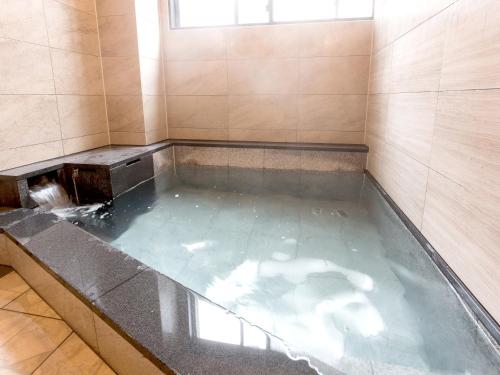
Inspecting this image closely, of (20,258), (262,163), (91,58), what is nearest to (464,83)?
(20,258)

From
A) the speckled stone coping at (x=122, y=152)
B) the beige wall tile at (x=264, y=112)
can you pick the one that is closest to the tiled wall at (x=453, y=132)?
the speckled stone coping at (x=122, y=152)

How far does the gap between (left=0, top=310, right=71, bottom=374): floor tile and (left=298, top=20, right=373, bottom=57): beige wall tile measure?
158 inches

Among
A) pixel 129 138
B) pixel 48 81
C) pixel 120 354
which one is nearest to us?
pixel 120 354

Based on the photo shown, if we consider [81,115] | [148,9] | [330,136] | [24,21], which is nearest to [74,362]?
[24,21]

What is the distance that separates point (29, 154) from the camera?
2.98m

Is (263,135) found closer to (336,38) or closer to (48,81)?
(336,38)

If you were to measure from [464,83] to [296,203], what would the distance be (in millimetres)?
1789

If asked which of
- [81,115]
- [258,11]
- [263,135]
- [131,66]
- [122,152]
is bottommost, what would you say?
[122,152]

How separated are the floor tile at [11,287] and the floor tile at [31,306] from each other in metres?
0.04

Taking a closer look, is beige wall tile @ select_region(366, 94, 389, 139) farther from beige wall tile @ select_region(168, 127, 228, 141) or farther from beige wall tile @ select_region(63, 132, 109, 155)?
beige wall tile @ select_region(63, 132, 109, 155)

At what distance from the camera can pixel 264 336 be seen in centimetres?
106

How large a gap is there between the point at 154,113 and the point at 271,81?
1.67 metres

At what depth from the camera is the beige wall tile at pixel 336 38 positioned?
4027 mm

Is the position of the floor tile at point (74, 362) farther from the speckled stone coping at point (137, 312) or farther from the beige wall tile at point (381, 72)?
the beige wall tile at point (381, 72)
